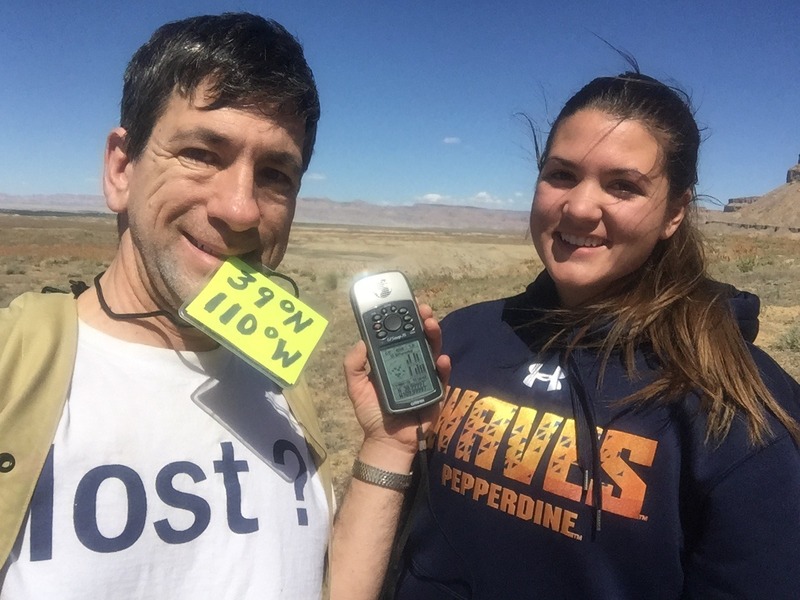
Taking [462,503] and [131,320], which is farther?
[462,503]

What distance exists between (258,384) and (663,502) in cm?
114

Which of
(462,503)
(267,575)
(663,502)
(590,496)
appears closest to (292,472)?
(267,575)

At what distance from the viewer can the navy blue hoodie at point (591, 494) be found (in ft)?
4.33

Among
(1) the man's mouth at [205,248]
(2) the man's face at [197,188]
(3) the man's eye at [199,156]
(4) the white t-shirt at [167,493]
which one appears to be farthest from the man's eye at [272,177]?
(4) the white t-shirt at [167,493]

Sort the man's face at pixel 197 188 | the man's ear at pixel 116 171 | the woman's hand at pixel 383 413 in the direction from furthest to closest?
the woman's hand at pixel 383 413, the man's ear at pixel 116 171, the man's face at pixel 197 188

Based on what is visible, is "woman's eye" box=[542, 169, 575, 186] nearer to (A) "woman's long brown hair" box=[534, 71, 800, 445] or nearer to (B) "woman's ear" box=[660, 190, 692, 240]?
(A) "woman's long brown hair" box=[534, 71, 800, 445]

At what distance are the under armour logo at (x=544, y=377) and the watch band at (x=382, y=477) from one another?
50 cm

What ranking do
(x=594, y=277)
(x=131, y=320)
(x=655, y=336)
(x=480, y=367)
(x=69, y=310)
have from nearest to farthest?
(x=69, y=310)
(x=131, y=320)
(x=655, y=336)
(x=594, y=277)
(x=480, y=367)

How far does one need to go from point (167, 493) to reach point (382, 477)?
0.59 m

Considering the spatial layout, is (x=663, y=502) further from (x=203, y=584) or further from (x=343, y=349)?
(x=343, y=349)

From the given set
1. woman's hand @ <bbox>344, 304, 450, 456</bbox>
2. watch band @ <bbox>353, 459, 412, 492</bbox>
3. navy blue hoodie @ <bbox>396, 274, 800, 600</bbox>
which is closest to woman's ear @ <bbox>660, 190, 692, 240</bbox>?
navy blue hoodie @ <bbox>396, 274, 800, 600</bbox>

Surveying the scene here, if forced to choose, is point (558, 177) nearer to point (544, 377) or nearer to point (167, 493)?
point (544, 377)

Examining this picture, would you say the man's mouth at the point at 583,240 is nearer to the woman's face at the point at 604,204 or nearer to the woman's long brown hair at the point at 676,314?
the woman's face at the point at 604,204

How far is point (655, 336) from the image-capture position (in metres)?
1.65
